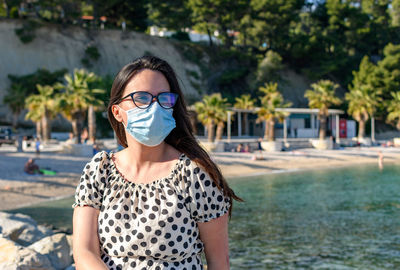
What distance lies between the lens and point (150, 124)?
2174 mm

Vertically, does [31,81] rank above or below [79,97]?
above

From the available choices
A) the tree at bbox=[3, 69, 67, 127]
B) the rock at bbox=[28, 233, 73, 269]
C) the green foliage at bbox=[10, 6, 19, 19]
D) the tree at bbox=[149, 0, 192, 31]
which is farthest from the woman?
the tree at bbox=[149, 0, 192, 31]

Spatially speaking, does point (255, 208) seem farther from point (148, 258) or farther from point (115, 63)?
point (115, 63)

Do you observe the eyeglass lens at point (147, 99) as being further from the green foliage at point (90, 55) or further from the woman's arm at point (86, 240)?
the green foliage at point (90, 55)

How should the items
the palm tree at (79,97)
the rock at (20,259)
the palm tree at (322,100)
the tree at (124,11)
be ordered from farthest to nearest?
the tree at (124,11)
the palm tree at (322,100)
the palm tree at (79,97)
the rock at (20,259)

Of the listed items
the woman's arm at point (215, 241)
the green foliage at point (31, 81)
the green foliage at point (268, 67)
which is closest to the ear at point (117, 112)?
the woman's arm at point (215, 241)

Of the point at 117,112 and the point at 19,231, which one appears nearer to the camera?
the point at 117,112

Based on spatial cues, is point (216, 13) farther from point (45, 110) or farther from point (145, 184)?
point (145, 184)

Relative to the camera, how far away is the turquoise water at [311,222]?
11164 mm

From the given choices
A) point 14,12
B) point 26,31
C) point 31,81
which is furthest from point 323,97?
point 14,12

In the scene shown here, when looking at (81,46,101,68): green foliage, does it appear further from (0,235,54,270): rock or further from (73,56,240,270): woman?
(73,56,240,270): woman

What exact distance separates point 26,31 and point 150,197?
5558 cm

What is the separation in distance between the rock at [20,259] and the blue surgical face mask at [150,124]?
4704 millimetres

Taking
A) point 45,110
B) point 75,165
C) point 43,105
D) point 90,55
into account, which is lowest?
point 75,165
